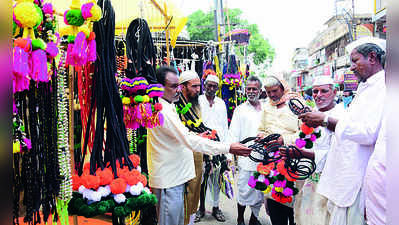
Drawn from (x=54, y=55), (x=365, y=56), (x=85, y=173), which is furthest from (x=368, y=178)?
(x=54, y=55)

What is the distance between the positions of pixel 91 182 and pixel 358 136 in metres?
1.77

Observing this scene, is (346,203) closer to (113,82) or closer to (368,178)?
(368,178)

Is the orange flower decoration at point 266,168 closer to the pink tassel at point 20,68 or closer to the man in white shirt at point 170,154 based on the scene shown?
the man in white shirt at point 170,154

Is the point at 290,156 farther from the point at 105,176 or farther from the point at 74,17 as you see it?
the point at 74,17

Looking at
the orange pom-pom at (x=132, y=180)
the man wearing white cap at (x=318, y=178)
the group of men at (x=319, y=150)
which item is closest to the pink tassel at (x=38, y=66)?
the orange pom-pom at (x=132, y=180)

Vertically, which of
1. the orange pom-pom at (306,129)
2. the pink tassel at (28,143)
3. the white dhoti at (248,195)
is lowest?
the white dhoti at (248,195)

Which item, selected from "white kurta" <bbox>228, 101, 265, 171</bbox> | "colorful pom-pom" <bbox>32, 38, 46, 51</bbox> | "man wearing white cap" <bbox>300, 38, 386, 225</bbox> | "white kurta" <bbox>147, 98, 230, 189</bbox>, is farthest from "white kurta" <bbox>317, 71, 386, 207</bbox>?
"white kurta" <bbox>228, 101, 265, 171</bbox>

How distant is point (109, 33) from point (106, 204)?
92 cm

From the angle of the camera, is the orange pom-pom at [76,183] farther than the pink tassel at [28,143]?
Yes

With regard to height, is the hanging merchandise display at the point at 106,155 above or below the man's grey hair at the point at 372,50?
below

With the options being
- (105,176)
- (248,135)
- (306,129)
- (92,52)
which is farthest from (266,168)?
(92,52)

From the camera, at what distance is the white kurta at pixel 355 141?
2.18 metres

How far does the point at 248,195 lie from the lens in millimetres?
4523

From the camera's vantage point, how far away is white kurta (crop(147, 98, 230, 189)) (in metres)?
2.75
